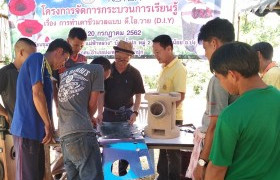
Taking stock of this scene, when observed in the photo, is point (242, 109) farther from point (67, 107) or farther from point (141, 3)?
point (141, 3)

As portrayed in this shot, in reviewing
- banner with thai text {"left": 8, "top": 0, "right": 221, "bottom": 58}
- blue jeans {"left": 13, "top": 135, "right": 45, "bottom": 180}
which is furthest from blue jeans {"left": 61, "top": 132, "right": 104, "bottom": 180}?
banner with thai text {"left": 8, "top": 0, "right": 221, "bottom": 58}

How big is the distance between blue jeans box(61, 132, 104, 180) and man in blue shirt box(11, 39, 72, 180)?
244mm

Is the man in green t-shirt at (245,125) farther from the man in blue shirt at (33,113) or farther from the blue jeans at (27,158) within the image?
the blue jeans at (27,158)

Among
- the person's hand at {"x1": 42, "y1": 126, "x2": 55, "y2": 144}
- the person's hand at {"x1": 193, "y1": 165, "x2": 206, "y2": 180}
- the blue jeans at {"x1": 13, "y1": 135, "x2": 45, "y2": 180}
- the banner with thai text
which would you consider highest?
the banner with thai text

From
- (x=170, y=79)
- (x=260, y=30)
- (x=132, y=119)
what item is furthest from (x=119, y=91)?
(x=260, y=30)

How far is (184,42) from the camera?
13.2ft

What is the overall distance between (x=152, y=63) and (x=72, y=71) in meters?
3.76

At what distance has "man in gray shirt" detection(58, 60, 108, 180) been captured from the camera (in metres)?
2.16

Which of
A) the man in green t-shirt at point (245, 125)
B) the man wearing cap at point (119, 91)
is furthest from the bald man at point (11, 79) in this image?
the man in green t-shirt at point (245, 125)

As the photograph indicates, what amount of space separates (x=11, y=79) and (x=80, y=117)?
2.84 ft

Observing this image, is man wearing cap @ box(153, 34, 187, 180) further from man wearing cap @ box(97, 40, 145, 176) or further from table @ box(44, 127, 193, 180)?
table @ box(44, 127, 193, 180)

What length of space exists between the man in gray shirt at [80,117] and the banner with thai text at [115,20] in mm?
2031

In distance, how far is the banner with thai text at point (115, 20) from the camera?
393 centimetres

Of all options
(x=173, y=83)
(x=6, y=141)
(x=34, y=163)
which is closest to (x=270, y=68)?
(x=173, y=83)
